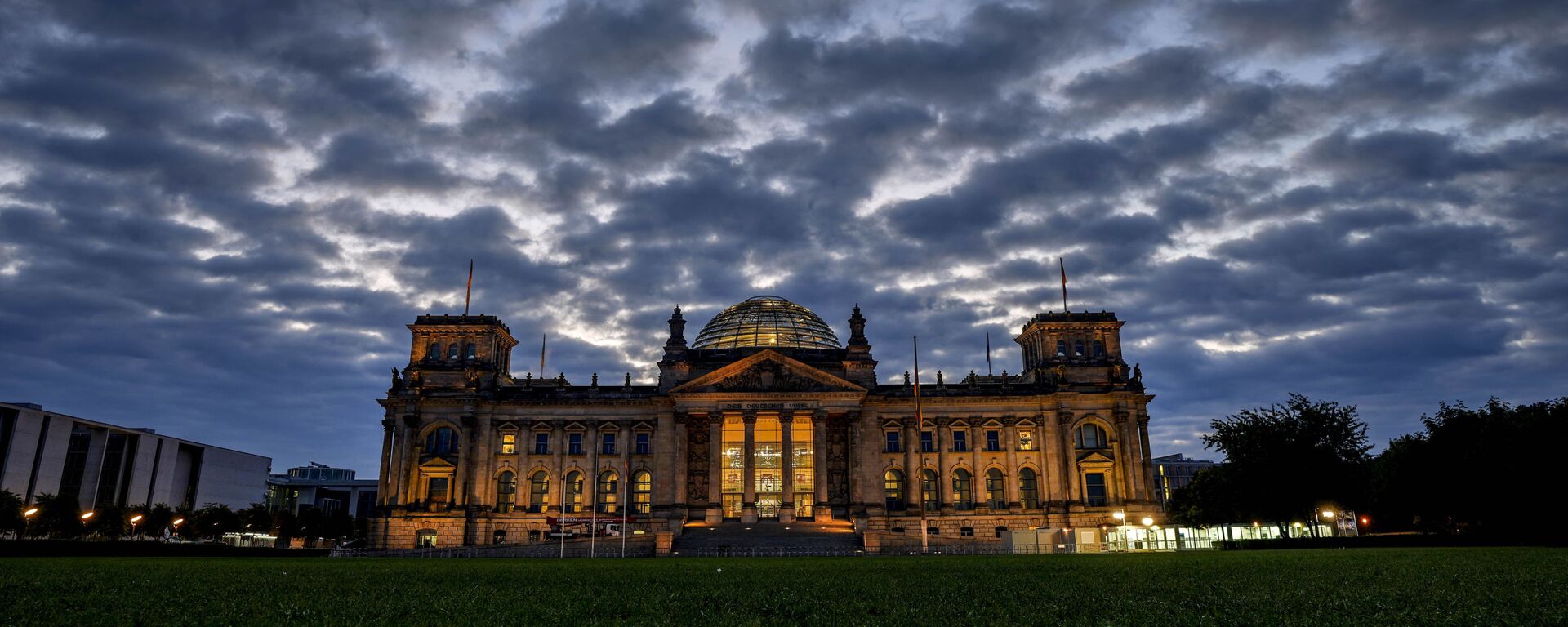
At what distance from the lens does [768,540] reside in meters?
70.0

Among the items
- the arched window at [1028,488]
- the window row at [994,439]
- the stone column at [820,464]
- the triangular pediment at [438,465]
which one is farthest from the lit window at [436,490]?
the arched window at [1028,488]

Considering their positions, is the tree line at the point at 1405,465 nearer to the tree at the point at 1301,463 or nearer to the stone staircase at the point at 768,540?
the tree at the point at 1301,463

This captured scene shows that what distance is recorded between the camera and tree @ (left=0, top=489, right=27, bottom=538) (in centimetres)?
6725

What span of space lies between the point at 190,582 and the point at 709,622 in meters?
12.3

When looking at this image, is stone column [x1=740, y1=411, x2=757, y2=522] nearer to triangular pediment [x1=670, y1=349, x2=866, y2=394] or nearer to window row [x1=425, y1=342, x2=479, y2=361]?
triangular pediment [x1=670, y1=349, x2=866, y2=394]

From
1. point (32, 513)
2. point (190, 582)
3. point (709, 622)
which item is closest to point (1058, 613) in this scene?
Answer: point (709, 622)

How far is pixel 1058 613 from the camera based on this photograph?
36.2 feet

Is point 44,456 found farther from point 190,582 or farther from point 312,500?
point 190,582

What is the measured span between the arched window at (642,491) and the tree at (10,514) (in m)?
46.7

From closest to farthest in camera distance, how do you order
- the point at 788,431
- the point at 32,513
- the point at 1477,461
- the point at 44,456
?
the point at 1477,461, the point at 32,513, the point at 788,431, the point at 44,456

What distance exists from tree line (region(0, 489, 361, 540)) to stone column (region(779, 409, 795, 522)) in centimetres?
5439

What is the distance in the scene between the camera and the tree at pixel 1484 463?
48.8 meters

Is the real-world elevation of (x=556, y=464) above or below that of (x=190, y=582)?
above

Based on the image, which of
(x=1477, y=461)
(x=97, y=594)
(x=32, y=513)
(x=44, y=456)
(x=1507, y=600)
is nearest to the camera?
(x=1507, y=600)
